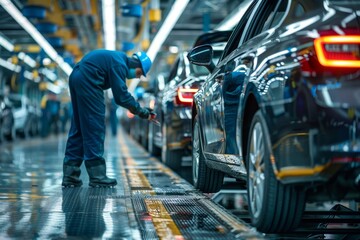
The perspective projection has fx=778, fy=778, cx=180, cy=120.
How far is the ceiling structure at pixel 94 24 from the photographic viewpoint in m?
23.9

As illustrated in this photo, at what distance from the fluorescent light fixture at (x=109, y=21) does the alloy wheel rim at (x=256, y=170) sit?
1324cm

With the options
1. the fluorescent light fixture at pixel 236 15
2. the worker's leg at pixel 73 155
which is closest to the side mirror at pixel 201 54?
the worker's leg at pixel 73 155

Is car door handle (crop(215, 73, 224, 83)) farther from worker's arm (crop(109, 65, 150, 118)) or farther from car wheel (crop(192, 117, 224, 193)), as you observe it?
worker's arm (crop(109, 65, 150, 118))

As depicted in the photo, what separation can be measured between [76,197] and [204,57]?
1966 mm

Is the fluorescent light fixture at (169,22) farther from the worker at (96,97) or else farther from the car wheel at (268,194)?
the car wheel at (268,194)

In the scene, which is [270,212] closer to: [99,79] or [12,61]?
[99,79]

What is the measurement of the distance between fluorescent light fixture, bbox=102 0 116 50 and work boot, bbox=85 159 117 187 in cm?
973

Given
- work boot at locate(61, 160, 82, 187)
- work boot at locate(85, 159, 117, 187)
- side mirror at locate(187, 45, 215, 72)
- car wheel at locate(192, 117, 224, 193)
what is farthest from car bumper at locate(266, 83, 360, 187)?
work boot at locate(61, 160, 82, 187)

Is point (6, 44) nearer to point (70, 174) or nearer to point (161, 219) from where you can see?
point (70, 174)

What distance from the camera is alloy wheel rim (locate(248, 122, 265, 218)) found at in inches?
204

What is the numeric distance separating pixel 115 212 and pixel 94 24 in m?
26.2

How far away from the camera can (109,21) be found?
2236 cm

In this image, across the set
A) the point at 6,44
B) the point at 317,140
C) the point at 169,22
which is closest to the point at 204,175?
the point at 317,140

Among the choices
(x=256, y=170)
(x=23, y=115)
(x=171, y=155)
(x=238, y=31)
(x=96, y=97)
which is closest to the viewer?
(x=256, y=170)
